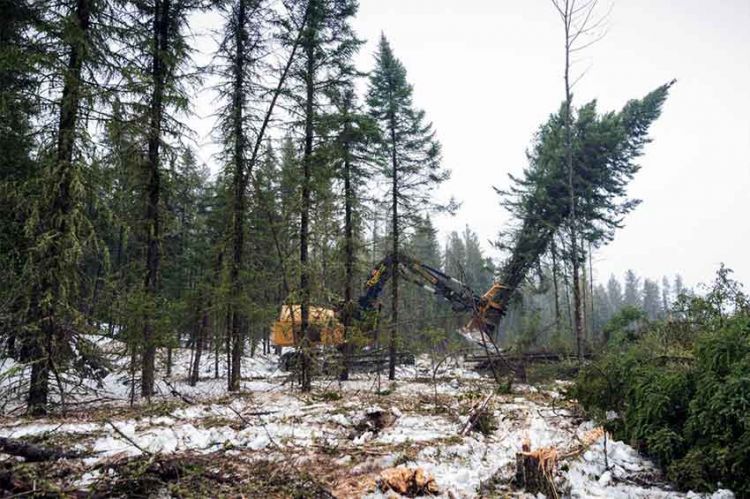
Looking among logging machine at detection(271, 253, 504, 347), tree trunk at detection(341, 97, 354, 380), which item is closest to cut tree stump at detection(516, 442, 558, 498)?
tree trunk at detection(341, 97, 354, 380)

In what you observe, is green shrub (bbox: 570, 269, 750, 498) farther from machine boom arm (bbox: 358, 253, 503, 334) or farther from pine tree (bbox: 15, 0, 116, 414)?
machine boom arm (bbox: 358, 253, 503, 334)

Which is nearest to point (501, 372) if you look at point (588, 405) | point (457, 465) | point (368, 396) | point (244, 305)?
point (368, 396)

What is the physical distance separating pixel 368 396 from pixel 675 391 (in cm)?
642

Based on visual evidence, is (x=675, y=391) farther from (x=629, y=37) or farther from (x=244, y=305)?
(x=629, y=37)

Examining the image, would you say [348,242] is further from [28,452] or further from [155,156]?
[28,452]

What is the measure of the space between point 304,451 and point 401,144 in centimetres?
1324

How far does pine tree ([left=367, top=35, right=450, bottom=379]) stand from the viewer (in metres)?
16.1

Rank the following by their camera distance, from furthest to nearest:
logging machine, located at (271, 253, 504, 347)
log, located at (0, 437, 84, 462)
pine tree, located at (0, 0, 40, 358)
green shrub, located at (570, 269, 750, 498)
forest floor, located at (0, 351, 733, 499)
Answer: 1. logging machine, located at (271, 253, 504, 347)
2. pine tree, located at (0, 0, 40, 358)
3. green shrub, located at (570, 269, 750, 498)
4. log, located at (0, 437, 84, 462)
5. forest floor, located at (0, 351, 733, 499)

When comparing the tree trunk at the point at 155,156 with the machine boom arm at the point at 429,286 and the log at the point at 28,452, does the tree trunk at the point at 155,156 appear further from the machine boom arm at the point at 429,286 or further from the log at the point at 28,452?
the machine boom arm at the point at 429,286

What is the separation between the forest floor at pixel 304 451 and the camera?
11.6ft

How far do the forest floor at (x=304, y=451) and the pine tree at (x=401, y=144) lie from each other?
9049 mm

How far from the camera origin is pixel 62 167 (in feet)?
25.1

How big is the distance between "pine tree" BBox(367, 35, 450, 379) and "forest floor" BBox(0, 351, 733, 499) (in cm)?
905

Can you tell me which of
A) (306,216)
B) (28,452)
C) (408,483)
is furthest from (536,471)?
(306,216)
